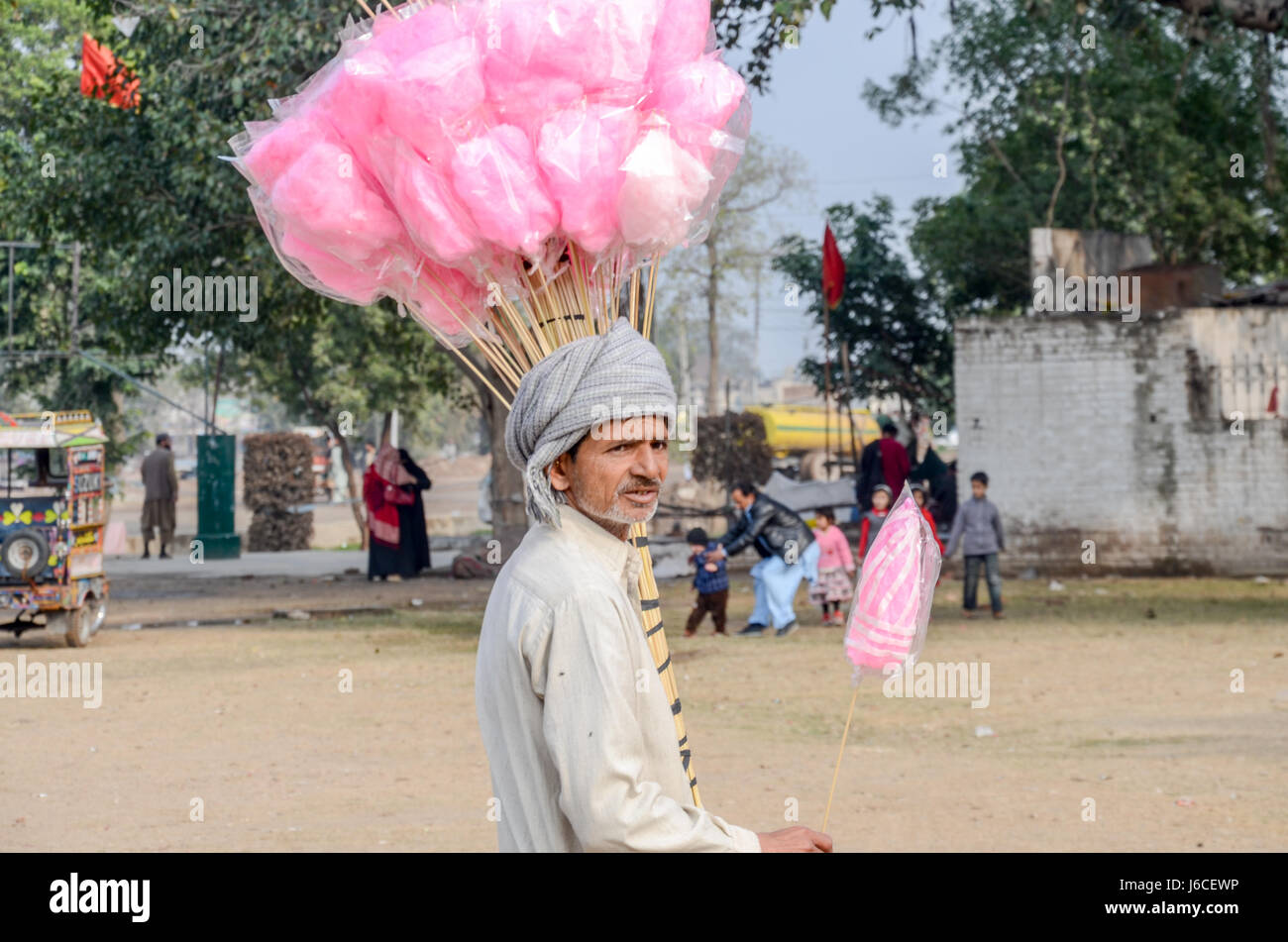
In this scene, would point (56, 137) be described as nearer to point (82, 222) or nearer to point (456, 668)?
point (82, 222)

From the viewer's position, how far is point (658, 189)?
3.20 m

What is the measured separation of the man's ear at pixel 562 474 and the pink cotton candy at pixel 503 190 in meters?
0.75

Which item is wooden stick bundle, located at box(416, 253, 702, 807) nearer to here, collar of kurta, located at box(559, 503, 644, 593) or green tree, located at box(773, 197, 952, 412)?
collar of kurta, located at box(559, 503, 644, 593)

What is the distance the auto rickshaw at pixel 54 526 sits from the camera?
40.4 ft

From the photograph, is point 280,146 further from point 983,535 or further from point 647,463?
point 983,535

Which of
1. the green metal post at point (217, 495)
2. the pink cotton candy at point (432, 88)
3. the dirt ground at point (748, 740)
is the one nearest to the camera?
the pink cotton candy at point (432, 88)

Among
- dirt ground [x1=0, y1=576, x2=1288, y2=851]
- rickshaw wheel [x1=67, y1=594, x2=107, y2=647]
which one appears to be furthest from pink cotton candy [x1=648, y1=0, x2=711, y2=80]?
rickshaw wheel [x1=67, y1=594, x2=107, y2=647]

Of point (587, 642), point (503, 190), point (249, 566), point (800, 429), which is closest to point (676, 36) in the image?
point (503, 190)

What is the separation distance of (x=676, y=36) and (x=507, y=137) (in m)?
0.40

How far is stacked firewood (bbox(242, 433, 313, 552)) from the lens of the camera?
88.2 ft

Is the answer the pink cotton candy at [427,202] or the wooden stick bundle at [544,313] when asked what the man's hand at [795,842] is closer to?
the wooden stick bundle at [544,313]

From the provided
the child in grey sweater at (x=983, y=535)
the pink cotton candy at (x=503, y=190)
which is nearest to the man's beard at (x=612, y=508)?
the pink cotton candy at (x=503, y=190)

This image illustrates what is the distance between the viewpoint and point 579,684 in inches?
88.9
